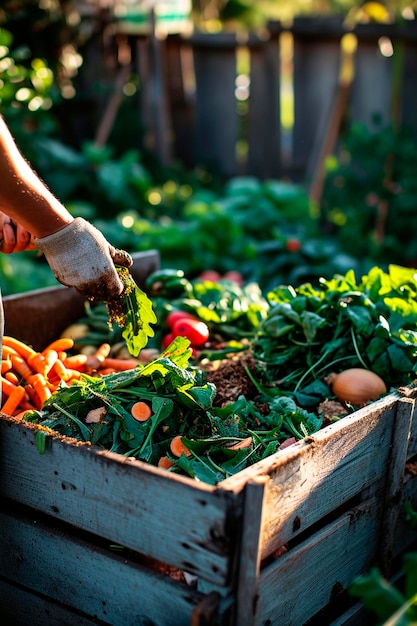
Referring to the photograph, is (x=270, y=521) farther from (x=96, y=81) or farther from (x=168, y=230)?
(x=96, y=81)

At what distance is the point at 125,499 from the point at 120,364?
1.18m

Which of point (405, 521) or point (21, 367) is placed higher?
point (21, 367)

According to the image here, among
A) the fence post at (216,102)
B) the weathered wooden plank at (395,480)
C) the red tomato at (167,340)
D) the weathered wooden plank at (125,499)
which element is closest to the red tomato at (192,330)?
the red tomato at (167,340)

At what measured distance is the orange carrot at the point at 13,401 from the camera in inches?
103

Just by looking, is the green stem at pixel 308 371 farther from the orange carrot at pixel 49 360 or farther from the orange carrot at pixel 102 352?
the orange carrot at pixel 49 360

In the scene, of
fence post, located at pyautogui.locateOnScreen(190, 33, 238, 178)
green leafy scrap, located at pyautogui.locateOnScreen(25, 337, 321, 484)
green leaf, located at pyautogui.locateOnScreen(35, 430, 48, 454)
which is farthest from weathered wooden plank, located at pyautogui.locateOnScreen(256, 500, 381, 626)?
fence post, located at pyautogui.locateOnScreen(190, 33, 238, 178)

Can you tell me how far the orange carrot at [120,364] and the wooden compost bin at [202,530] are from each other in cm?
83

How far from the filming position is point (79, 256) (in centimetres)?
217

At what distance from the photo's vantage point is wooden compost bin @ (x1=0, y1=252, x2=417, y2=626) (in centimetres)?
189

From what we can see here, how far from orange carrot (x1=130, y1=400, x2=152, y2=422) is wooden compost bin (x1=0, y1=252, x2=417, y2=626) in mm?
293

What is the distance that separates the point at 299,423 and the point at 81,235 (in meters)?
0.96

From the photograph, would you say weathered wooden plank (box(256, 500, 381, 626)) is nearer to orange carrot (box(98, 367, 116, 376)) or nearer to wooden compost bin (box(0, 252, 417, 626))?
wooden compost bin (box(0, 252, 417, 626))

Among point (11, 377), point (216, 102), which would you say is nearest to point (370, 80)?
point (216, 102)

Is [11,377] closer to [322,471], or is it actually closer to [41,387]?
[41,387]
